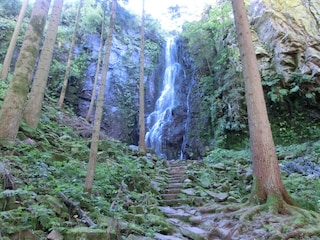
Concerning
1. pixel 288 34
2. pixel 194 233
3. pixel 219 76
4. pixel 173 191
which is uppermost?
pixel 288 34

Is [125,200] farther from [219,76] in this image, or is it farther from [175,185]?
[219,76]

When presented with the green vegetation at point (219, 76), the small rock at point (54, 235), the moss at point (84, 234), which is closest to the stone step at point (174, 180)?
the moss at point (84, 234)

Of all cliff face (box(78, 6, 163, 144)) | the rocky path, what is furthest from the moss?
cliff face (box(78, 6, 163, 144))

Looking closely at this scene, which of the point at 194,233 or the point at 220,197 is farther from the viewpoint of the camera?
the point at 220,197

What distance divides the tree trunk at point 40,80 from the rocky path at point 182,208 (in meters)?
4.00

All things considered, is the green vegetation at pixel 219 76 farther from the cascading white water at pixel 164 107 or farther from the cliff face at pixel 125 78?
the cliff face at pixel 125 78

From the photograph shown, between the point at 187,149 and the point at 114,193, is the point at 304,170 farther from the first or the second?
the point at 187,149

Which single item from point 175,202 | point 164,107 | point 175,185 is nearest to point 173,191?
point 175,185

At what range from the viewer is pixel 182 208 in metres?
6.23

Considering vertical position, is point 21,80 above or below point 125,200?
above

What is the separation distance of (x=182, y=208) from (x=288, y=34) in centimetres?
1100

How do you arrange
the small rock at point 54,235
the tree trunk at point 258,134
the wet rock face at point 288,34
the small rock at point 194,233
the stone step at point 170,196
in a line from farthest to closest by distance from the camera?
the wet rock face at point 288,34
the stone step at point 170,196
the tree trunk at point 258,134
the small rock at point 194,233
the small rock at point 54,235

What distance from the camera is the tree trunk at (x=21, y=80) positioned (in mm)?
5328

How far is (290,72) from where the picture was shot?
42.7 ft
